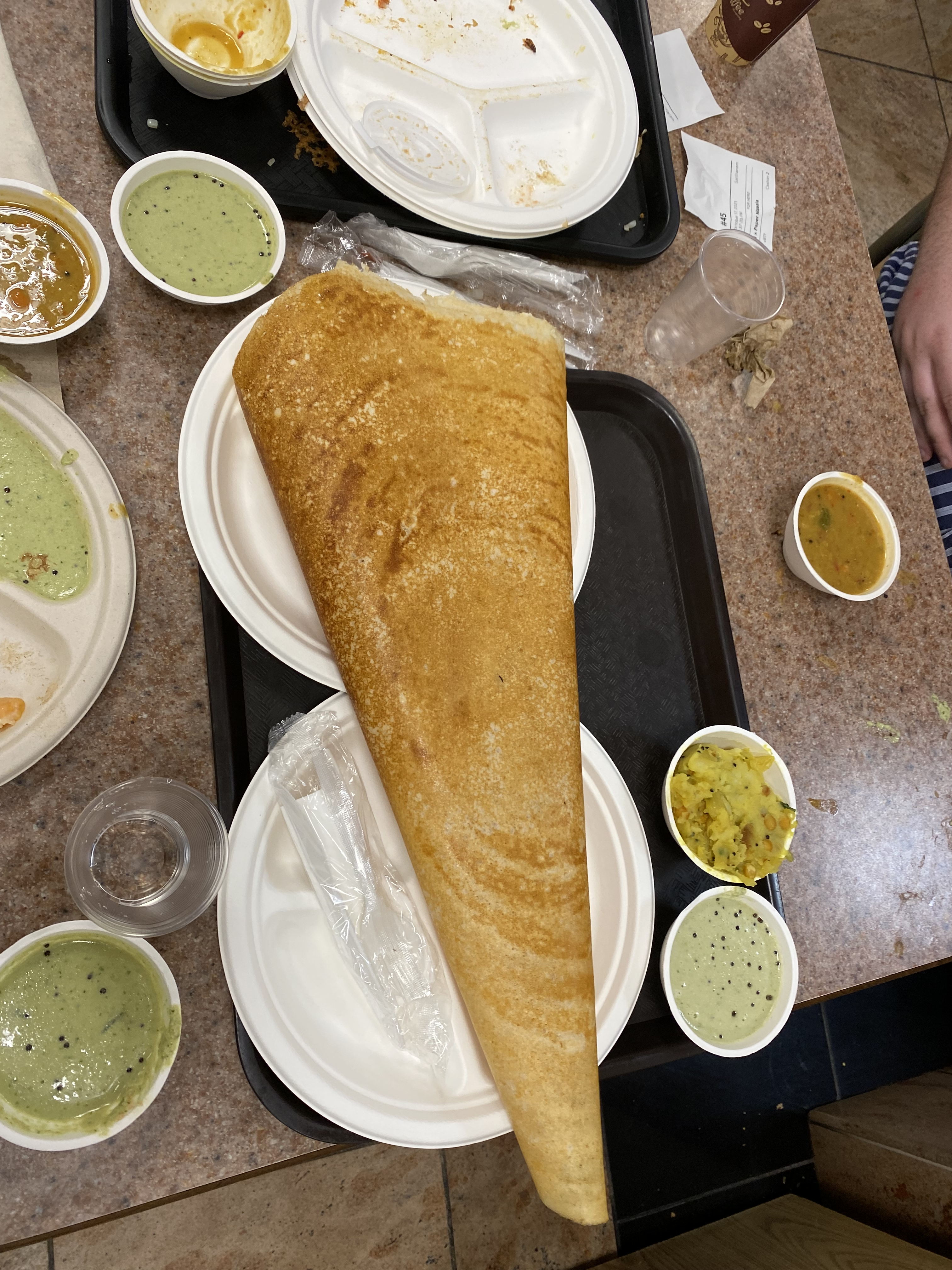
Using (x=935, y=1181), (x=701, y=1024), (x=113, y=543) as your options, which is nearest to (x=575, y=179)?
(x=113, y=543)

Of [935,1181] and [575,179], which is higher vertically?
[575,179]

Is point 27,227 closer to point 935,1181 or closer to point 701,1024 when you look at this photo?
point 701,1024

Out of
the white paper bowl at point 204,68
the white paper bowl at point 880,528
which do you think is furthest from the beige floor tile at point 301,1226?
the white paper bowl at point 204,68

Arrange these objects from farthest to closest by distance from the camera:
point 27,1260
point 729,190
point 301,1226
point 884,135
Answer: point 884,135
point 301,1226
point 27,1260
point 729,190

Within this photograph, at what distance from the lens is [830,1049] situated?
2.12 m

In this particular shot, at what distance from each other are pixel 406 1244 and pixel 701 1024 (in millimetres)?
1250

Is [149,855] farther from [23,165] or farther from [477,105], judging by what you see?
[477,105]

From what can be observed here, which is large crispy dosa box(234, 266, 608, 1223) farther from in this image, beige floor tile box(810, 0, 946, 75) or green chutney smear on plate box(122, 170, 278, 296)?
beige floor tile box(810, 0, 946, 75)

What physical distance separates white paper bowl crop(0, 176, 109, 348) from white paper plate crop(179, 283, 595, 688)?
0.52 ft

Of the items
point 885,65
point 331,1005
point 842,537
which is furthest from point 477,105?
point 885,65

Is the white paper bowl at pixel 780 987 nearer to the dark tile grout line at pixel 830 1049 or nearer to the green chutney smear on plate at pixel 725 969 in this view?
the green chutney smear on plate at pixel 725 969

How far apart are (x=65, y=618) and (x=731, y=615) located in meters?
1.05

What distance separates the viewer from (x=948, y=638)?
4.77ft

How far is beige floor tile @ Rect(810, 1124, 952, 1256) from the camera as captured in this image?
1571mm
